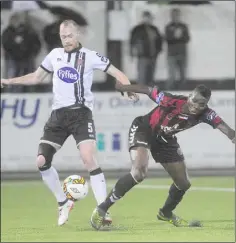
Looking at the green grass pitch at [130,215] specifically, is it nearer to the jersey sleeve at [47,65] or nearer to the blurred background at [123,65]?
the blurred background at [123,65]

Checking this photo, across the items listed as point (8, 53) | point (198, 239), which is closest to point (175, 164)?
point (198, 239)

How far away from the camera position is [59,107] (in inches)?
363

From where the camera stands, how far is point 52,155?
378 inches

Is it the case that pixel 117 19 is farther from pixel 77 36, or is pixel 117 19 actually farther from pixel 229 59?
pixel 77 36

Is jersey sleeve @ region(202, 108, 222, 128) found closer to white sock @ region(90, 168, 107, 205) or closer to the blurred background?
white sock @ region(90, 168, 107, 205)

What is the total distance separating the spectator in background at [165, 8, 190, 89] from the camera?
16.7 m

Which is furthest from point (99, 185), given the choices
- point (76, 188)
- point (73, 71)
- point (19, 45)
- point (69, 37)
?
point (19, 45)

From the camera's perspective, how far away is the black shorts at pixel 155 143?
30.5 feet

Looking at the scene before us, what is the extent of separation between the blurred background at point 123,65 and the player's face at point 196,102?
24.5ft

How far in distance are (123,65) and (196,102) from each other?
7.81m

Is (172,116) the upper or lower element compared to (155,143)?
upper

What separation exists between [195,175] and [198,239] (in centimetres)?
895

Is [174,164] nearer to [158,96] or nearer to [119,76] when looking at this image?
[158,96]

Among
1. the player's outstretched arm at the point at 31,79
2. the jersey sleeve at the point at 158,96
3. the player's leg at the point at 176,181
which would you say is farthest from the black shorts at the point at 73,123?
the player's leg at the point at 176,181
